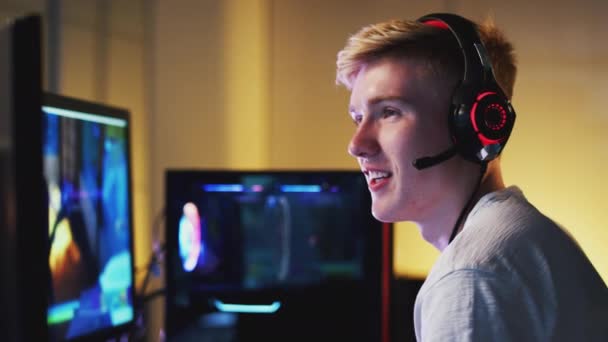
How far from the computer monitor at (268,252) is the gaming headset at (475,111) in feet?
2.73

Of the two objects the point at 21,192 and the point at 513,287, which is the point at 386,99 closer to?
the point at 513,287

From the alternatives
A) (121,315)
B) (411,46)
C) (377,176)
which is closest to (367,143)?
(377,176)

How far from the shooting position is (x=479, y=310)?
71 centimetres

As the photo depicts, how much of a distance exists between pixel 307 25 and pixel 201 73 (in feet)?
1.46

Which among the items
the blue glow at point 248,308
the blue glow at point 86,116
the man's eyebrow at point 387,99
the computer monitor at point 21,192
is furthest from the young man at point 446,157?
the blue glow at point 248,308

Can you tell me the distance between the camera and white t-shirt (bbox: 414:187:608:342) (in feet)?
2.33

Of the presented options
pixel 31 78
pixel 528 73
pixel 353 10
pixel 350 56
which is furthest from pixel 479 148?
pixel 353 10

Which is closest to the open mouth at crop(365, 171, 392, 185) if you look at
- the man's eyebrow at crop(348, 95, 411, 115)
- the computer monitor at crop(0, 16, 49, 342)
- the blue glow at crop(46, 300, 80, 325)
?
the man's eyebrow at crop(348, 95, 411, 115)

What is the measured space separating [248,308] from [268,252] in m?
0.16

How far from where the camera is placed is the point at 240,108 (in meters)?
2.50

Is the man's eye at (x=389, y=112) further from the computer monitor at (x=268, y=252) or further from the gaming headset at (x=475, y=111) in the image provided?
the computer monitor at (x=268, y=252)

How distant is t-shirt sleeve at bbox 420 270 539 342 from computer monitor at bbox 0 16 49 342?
413 mm

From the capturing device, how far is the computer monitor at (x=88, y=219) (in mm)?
→ 1276

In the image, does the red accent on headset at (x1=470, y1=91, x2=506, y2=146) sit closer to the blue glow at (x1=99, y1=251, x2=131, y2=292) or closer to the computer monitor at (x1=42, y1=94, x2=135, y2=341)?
the computer monitor at (x1=42, y1=94, x2=135, y2=341)
